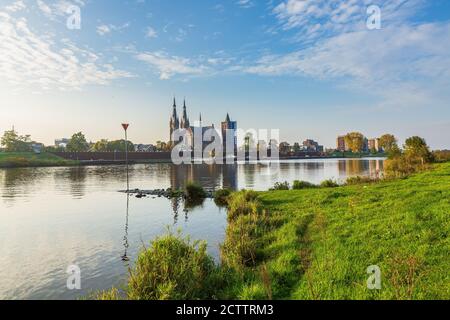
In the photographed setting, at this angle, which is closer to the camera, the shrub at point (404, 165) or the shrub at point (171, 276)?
the shrub at point (171, 276)

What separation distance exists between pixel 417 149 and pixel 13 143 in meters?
175

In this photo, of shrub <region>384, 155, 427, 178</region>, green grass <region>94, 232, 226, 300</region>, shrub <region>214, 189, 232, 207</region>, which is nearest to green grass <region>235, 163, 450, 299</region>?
green grass <region>94, 232, 226, 300</region>

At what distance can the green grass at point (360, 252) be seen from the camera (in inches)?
295

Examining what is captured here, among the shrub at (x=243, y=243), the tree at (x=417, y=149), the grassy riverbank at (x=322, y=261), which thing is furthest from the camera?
the tree at (x=417, y=149)

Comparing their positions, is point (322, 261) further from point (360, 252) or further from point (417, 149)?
point (417, 149)

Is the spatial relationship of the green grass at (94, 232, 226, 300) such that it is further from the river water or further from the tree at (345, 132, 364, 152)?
the tree at (345, 132, 364, 152)

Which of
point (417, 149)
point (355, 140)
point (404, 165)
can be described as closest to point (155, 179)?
point (404, 165)

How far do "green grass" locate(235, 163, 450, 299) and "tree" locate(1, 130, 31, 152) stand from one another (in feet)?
575

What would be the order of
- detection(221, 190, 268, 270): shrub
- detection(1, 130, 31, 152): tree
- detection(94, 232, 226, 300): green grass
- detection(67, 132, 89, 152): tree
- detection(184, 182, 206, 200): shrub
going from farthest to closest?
detection(67, 132, 89, 152): tree < detection(1, 130, 31, 152): tree < detection(184, 182, 206, 200): shrub < detection(221, 190, 268, 270): shrub < detection(94, 232, 226, 300): green grass

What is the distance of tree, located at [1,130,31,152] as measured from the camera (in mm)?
151375

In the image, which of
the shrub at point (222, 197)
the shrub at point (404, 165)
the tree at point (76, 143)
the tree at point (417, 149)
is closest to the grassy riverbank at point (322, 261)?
the shrub at point (222, 197)

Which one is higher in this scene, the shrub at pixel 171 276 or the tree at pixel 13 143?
the tree at pixel 13 143

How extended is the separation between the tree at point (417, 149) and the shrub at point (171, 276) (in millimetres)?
52076

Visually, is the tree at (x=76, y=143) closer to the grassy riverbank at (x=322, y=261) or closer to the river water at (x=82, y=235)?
the river water at (x=82, y=235)
